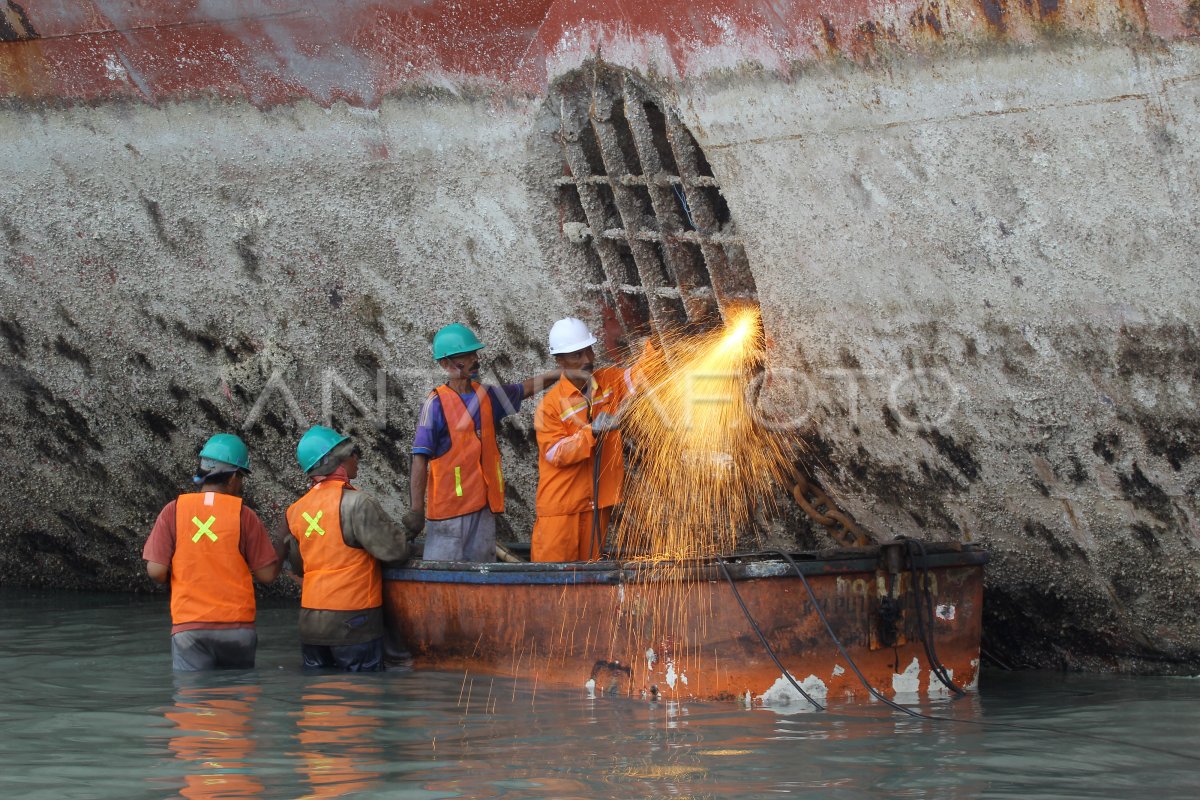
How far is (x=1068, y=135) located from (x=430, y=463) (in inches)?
119

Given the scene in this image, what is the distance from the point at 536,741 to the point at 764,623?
1.07 meters

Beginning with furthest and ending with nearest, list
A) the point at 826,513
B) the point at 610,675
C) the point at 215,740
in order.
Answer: the point at 826,513
the point at 610,675
the point at 215,740

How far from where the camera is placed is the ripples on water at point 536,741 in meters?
4.50

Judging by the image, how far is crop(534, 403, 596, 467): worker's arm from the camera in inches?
262

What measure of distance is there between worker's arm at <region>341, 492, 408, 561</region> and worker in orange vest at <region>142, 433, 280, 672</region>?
357mm

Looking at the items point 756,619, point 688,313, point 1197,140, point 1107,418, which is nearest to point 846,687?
point 756,619

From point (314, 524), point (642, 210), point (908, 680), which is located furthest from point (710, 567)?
point (642, 210)

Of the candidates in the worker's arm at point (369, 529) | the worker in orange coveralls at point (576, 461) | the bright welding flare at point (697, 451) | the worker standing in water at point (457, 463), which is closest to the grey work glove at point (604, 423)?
the worker in orange coveralls at point (576, 461)

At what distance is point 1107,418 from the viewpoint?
18.9 ft

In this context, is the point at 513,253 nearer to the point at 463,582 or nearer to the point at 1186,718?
the point at 463,582

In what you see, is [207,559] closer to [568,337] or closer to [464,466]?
[464,466]

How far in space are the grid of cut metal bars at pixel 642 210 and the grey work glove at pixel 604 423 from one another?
0.55 metres

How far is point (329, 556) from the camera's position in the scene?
655 centimetres

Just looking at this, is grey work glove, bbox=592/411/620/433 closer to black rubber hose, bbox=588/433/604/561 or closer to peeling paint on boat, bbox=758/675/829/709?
black rubber hose, bbox=588/433/604/561
